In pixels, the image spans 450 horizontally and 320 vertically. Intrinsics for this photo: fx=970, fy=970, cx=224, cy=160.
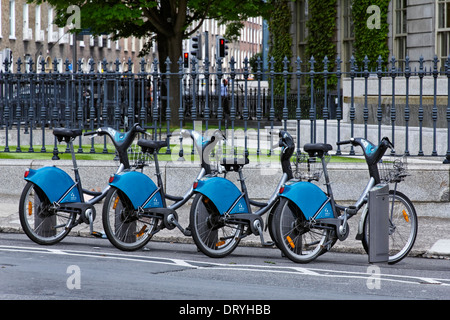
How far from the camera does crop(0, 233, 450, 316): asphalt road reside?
281 inches

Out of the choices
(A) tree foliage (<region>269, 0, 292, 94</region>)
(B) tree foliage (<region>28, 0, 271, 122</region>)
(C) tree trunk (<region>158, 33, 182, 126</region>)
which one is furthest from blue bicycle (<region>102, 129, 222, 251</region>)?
(A) tree foliage (<region>269, 0, 292, 94</region>)

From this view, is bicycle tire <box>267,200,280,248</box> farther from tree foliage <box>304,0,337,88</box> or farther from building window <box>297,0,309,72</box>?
building window <box>297,0,309,72</box>


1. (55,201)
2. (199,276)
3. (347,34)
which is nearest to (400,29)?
(347,34)

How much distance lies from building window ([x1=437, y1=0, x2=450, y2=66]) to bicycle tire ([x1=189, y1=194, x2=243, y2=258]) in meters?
15.5

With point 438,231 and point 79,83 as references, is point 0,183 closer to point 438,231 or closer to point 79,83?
point 79,83

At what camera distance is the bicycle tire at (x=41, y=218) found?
9695mm

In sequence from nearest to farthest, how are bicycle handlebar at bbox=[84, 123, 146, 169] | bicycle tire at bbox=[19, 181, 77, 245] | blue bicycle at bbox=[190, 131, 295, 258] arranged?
blue bicycle at bbox=[190, 131, 295, 258] → bicycle tire at bbox=[19, 181, 77, 245] → bicycle handlebar at bbox=[84, 123, 146, 169]

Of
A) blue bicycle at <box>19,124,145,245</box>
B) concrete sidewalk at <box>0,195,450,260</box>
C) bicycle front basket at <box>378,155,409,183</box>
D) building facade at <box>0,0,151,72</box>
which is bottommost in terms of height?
concrete sidewalk at <box>0,195,450,260</box>

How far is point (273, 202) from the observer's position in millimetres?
9422

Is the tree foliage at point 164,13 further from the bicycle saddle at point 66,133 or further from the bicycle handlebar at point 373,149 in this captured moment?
the bicycle handlebar at point 373,149

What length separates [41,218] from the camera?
983 cm

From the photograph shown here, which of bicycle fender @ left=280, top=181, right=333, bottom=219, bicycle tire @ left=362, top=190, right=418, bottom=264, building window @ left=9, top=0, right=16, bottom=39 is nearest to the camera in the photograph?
bicycle fender @ left=280, top=181, right=333, bottom=219

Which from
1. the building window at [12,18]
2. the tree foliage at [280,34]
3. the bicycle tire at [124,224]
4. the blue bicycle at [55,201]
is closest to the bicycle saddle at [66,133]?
the blue bicycle at [55,201]

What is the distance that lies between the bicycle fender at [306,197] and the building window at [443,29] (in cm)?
1532
